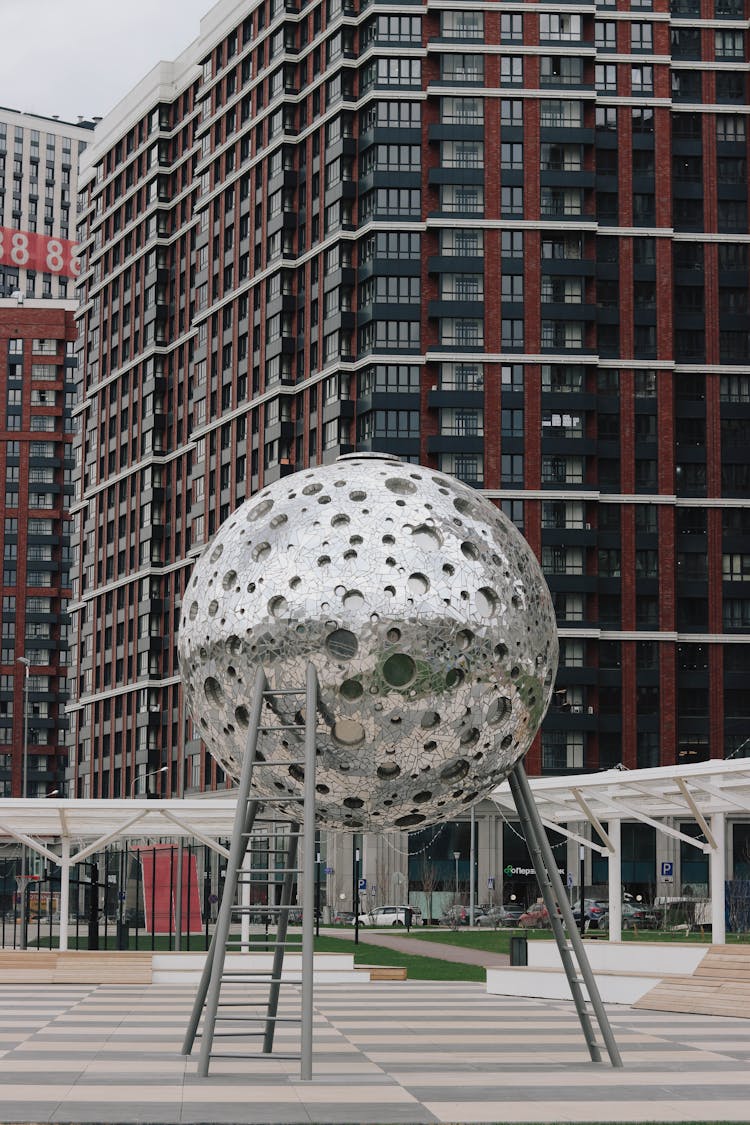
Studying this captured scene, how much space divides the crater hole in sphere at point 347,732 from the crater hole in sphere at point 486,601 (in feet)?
5.11

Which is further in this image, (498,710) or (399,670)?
(498,710)

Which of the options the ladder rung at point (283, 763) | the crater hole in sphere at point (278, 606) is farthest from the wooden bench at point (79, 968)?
the crater hole in sphere at point (278, 606)

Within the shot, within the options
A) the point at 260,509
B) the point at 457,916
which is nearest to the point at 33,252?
the point at 457,916

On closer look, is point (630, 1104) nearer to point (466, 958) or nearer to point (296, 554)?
point (296, 554)

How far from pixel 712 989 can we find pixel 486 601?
13551mm

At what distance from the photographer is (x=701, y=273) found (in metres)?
94.8

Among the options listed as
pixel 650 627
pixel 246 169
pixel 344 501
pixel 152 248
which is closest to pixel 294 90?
pixel 246 169

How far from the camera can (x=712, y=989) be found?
87.2 feet

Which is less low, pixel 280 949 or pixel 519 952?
pixel 280 949

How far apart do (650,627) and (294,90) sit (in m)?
39.3

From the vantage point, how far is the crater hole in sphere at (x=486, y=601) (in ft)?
50.5

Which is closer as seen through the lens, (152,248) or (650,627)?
(650,627)

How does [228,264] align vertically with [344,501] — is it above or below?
above

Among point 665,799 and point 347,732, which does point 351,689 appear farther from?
point 665,799
